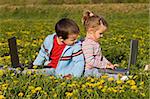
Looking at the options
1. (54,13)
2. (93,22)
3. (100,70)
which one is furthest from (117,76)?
(54,13)

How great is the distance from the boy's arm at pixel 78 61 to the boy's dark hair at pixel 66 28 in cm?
23

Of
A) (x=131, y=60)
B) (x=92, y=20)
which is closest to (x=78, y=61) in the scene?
(x=92, y=20)

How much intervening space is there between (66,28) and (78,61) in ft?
1.54

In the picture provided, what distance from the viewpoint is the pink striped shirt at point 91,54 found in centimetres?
646

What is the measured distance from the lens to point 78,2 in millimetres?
36344

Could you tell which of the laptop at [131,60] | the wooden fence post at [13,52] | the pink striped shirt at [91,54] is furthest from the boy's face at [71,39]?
the wooden fence post at [13,52]

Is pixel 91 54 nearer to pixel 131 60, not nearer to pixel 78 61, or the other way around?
pixel 78 61

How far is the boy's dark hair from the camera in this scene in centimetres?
632

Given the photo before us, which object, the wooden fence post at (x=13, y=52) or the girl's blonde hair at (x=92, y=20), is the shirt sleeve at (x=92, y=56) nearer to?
the girl's blonde hair at (x=92, y=20)

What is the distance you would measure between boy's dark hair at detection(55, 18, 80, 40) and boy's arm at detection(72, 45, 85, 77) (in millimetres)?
229

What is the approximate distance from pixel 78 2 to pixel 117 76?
30636 mm

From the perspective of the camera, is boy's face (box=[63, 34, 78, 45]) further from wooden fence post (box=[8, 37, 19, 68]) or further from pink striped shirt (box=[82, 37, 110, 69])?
wooden fence post (box=[8, 37, 19, 68])

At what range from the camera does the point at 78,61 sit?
20.8ft

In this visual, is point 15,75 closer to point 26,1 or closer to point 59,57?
point 59,57
